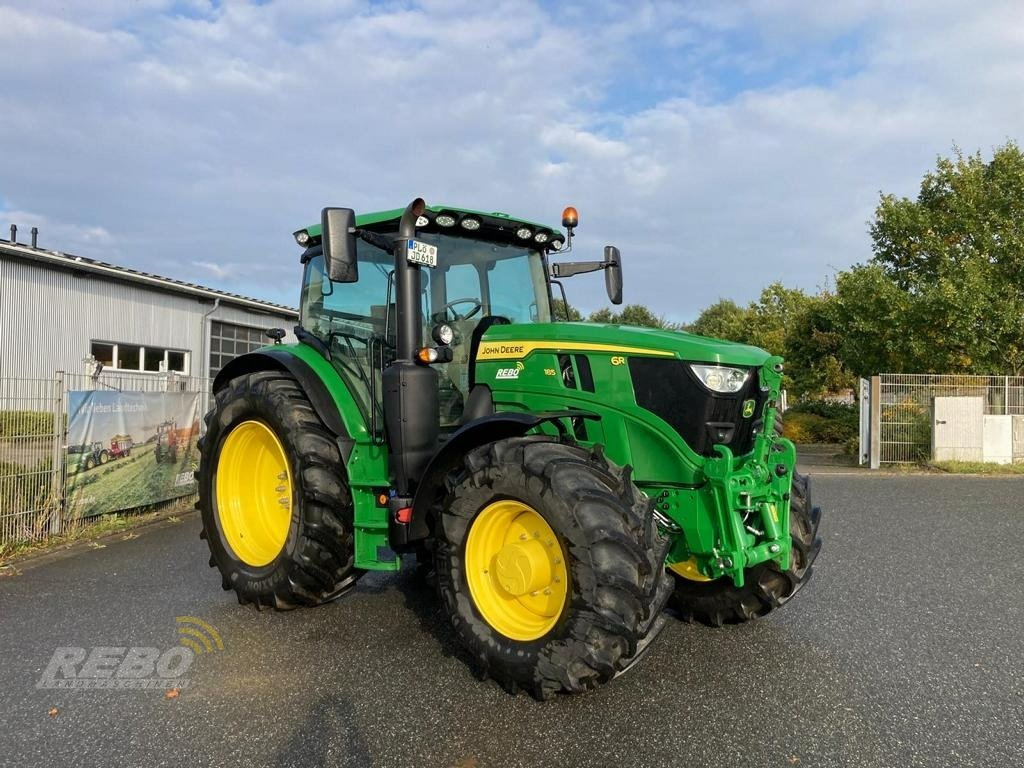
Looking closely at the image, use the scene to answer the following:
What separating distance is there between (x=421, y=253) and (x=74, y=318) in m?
14.0

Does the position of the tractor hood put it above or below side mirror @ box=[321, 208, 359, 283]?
below

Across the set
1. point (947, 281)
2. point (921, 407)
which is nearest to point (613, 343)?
point (921, 407)

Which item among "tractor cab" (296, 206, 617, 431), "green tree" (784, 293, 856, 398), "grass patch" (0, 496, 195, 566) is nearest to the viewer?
"tractor cab" (296, 206, 617, 431)

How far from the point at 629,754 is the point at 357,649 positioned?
1.71 metres

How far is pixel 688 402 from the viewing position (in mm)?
3529

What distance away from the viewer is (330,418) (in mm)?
4387

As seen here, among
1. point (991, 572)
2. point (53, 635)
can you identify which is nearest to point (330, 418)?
point (53, 635)

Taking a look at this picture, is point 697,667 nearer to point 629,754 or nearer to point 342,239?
point 629,754

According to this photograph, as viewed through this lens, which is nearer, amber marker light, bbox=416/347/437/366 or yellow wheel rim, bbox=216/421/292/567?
amber marker light, bbox=416/347/437/366

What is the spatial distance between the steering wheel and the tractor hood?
40 cm

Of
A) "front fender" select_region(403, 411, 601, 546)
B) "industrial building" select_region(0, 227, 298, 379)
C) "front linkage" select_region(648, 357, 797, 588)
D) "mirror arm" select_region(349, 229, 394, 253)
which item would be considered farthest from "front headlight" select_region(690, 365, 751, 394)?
"industrial building" select_region(0, 227, 298, 379)

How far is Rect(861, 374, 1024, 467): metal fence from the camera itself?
13898mm


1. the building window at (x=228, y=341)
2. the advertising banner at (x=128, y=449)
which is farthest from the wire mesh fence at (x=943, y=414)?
the building window at (x=228, y=341)

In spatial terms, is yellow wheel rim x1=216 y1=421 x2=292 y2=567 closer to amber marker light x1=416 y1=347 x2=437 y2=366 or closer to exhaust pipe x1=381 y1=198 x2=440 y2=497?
exhaust pipe x1=381 y1=198 x2=440 y2=497
